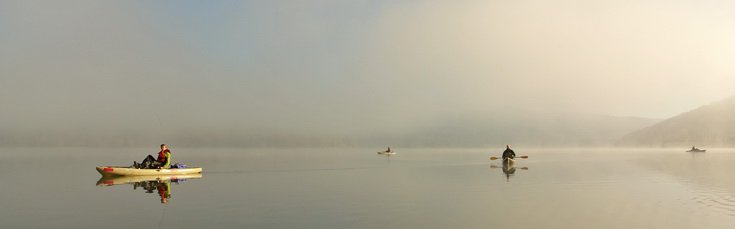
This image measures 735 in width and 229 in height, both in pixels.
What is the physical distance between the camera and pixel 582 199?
38.3 meters

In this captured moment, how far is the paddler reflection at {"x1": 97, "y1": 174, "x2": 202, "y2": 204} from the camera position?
44.2 metres

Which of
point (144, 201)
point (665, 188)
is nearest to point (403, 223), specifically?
point (144, 201)

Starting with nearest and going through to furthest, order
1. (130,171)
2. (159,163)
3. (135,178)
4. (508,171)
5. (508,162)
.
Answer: (135,178) < (130,171) < (159,163) < (508,171) < (508,162)

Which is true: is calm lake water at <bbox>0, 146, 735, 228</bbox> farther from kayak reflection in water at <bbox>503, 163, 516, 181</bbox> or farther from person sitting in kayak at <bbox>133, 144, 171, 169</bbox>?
kayak reflection in water at <bbox>503, 163, 516, 181</bbox>

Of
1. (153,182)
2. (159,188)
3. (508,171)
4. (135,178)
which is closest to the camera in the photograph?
A: (159,188)

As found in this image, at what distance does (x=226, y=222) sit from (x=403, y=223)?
922 cm

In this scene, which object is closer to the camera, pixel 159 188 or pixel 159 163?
pixel 159 188

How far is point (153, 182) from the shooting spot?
55625mm

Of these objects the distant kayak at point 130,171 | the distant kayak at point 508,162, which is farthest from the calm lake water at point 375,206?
the distant kayak at point 508,162

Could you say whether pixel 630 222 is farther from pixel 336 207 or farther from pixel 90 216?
Result: pixel 90 216

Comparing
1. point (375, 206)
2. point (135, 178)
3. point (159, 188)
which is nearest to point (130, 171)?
point (135, 178)

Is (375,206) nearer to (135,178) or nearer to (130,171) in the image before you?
(135,178)

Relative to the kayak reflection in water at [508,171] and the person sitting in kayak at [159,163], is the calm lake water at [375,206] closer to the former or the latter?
the person sitting in kayak at [159,163]

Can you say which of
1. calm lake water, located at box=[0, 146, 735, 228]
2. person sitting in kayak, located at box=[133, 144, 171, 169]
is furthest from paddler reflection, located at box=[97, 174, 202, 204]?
person sitting in kayak, located at box=[133, 144, 171, 169]
